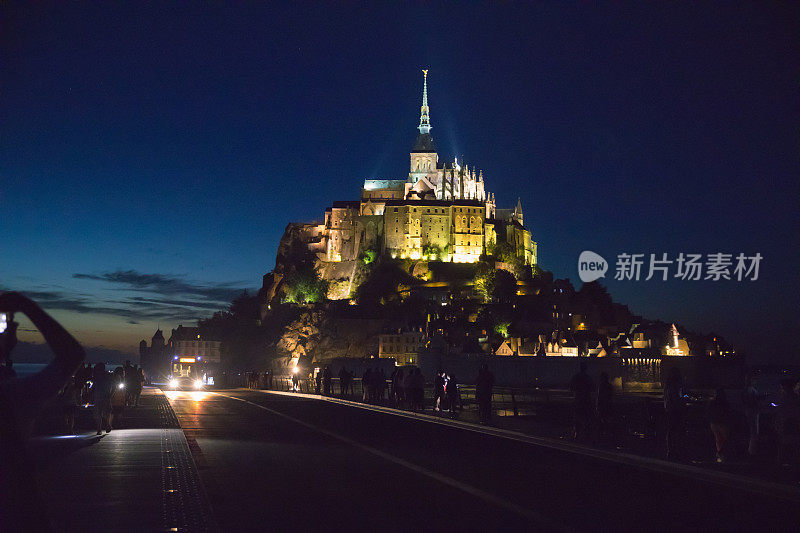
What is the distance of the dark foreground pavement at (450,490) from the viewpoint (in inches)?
298

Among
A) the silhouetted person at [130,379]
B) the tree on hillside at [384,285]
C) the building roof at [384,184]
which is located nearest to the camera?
the silhouetted person at [130,379]

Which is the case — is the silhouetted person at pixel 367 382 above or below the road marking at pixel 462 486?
above

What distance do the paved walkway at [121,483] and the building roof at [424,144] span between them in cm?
13094

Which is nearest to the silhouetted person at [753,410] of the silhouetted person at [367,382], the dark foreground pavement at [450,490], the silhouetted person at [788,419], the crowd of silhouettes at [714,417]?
the crowd of silhouettes at [714,417]

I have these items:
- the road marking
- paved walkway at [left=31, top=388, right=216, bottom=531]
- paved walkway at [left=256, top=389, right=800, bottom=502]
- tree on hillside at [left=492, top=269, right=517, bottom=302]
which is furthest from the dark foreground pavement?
tree on hillside at [left=492, top=269, right=517, bottom=302]

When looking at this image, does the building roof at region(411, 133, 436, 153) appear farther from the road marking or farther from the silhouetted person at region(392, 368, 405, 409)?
the road marking

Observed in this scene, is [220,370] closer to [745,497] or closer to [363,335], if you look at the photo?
[363,335]

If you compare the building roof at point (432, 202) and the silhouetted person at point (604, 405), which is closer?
the silhouetted person at point (604, 405)

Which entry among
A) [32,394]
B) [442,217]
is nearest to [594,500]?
A: [32,394]

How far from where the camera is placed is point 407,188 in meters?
134

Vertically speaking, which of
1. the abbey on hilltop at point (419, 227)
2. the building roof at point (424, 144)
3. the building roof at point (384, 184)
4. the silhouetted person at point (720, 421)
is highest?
the building roof at point (424, 144)

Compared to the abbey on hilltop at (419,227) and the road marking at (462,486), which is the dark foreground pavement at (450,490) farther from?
the abbey on hilltop at (419,227)

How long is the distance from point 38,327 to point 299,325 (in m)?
100

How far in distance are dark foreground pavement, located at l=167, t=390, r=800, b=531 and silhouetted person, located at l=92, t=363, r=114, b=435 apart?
94.1 inches
